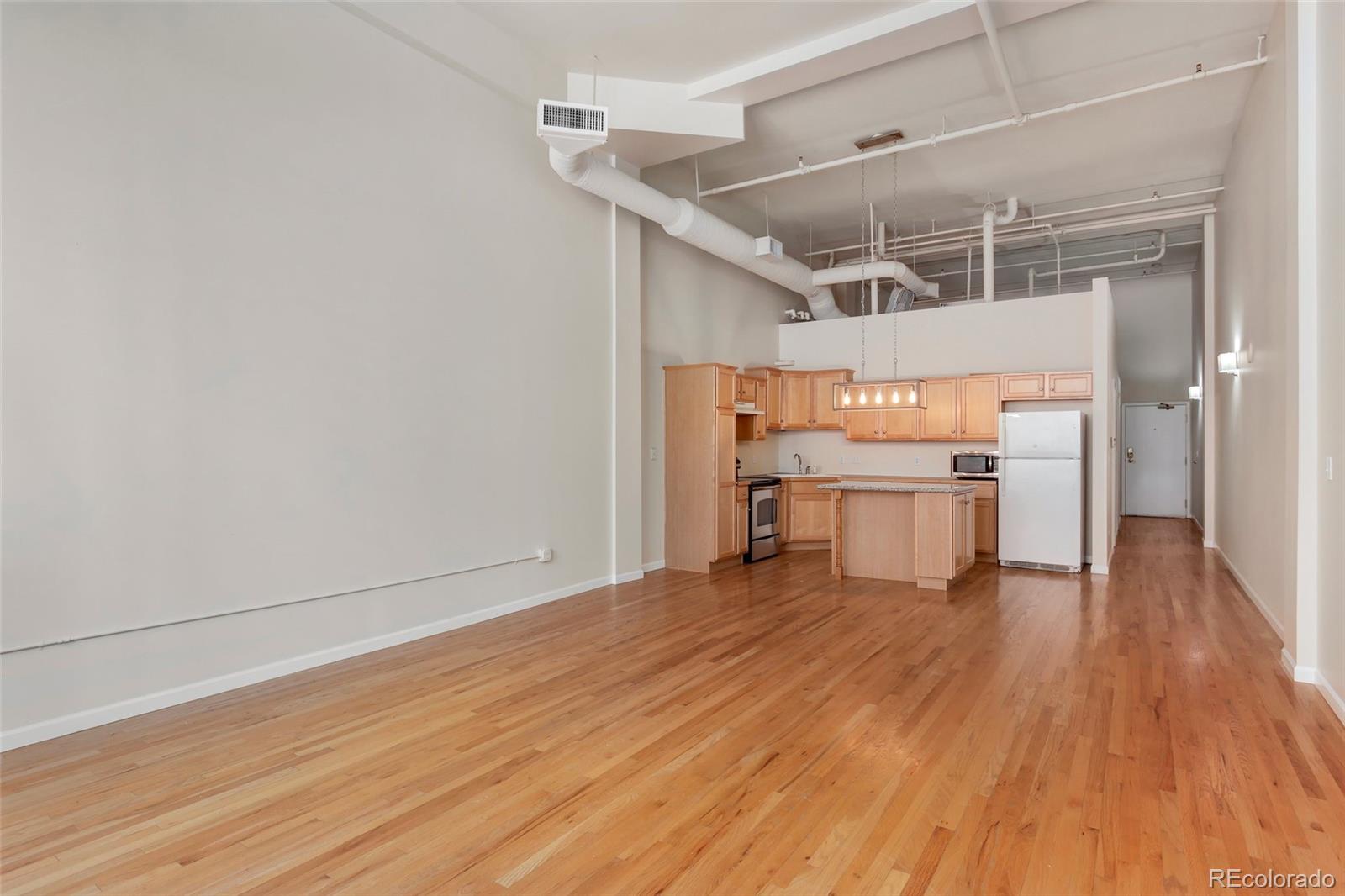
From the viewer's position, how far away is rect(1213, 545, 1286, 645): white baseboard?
16.0 ft

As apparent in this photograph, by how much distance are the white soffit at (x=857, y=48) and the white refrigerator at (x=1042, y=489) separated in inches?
155

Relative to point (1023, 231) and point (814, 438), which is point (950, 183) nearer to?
point (1023, 231)

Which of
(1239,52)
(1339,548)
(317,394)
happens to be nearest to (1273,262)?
(1239,52)

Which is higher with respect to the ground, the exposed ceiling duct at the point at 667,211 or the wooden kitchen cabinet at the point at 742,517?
the exposed ceiling duct at the point at 667,211

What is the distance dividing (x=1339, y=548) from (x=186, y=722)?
19.0 feet

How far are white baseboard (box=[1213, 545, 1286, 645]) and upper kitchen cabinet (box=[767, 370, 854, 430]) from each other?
4.36m

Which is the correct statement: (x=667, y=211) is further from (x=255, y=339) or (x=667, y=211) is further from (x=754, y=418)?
(x=255, y=339)

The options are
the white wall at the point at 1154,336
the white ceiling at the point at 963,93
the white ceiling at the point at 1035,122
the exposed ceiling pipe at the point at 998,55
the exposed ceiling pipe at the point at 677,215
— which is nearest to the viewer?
the exposed ceiling pipe at the point at 998,55

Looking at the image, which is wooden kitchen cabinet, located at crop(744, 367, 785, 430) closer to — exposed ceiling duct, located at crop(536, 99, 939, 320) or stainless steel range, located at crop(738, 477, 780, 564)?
stainless steel range, located at crop(738, 477, 780, 564)

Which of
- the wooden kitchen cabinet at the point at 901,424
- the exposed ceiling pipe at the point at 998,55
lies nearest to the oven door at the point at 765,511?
the wooden kitchen cabinet at the point at 901,424

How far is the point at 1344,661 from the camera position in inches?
129

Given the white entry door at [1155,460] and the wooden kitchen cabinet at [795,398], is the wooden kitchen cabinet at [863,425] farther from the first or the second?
the white entry door at [1155,460]

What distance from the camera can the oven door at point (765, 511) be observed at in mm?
8039

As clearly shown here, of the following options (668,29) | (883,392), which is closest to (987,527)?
(883,392)
